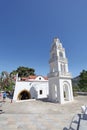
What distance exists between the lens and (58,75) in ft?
65.7

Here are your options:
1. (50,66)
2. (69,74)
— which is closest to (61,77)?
(69,74)

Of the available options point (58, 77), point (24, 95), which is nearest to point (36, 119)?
point (58, 77)

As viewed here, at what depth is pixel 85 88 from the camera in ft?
123

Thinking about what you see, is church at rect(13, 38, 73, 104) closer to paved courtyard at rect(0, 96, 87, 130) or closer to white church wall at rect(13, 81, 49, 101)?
white church wall at rect(13, 81, 49, 101)

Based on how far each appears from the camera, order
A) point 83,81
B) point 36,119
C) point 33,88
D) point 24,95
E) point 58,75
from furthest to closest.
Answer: point 83,81
point 33,88
point 24,95
point 58,75
point 36,119

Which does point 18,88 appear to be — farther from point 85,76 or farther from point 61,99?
point 85,76

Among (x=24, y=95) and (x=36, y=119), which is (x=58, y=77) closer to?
(x=36, y=119)

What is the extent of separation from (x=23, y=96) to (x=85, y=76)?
2058 cm

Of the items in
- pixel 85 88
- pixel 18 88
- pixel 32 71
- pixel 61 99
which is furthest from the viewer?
pixel 32 71

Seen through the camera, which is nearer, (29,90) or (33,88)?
(29,90)

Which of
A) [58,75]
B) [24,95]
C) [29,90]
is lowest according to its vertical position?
[24,95]

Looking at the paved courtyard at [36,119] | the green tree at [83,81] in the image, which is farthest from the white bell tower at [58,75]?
the green tree at [83,81]

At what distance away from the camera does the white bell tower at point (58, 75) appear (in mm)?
20047

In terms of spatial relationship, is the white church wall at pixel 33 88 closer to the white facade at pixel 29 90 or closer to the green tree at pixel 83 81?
the white facade at pixel 29 90
